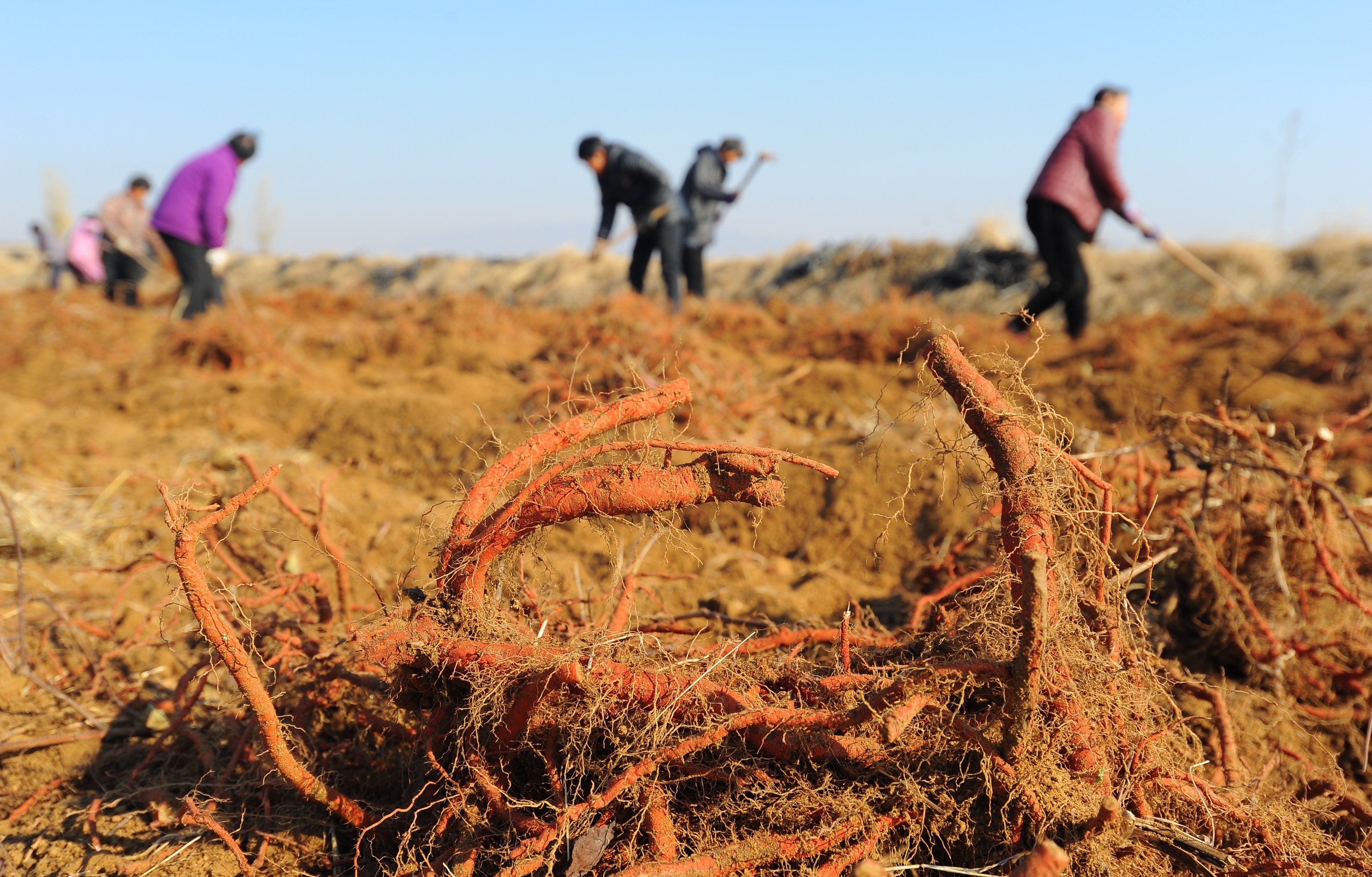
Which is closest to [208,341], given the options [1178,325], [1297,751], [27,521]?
[27,521]

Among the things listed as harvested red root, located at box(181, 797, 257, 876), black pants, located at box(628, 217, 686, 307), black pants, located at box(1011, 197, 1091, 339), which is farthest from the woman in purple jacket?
harvested red root, located at box(181, 797, 257, 876)

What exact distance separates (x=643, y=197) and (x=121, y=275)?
6133 mm

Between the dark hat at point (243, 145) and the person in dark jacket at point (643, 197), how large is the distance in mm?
2406

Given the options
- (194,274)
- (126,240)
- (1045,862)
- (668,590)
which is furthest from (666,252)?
(1045,862)

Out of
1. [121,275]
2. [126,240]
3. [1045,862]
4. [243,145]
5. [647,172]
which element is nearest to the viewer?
[1045,862]

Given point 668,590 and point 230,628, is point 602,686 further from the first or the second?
point 668,590

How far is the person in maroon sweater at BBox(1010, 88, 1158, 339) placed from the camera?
544 cm

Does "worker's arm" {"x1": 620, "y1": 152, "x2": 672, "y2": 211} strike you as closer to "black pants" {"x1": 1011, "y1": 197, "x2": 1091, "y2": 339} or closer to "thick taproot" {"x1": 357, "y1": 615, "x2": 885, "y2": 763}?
"black pants" {"x1": 1011, "y1": 197, "x2": 1091, "y2": 339}

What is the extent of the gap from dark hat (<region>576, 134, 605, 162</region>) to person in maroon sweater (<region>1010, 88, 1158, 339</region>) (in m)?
3.43

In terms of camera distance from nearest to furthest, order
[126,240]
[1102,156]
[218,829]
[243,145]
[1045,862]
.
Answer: [1045,862]
[218,829]
[1102,156]
[243,145]
[126,240]

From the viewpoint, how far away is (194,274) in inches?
266

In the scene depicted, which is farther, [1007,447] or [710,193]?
[710,193]

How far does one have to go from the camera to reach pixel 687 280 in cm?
821

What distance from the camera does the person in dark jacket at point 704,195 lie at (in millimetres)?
7703
